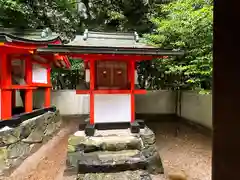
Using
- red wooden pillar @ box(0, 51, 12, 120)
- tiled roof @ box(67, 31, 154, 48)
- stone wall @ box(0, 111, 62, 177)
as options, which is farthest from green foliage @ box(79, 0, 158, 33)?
red wooden pillar @ box(0, 51, 12, 120)

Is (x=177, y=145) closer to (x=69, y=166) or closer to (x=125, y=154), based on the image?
(x=125, y=154)

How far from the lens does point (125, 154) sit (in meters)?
4.29

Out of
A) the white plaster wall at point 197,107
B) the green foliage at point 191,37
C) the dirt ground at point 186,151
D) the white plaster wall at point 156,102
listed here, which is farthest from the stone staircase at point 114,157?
the white plaster wall at point 156,102

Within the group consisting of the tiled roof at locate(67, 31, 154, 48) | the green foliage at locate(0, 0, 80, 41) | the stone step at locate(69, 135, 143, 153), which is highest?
Result: the green foliage at locate(0, 0, 80, 41)

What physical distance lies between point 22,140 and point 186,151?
12.9 feet

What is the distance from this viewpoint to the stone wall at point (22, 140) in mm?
4059

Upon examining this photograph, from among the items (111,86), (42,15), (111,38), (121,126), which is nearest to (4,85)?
(111,86)

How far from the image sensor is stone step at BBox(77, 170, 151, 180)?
379 centimetres

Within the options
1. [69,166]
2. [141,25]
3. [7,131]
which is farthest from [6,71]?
[141,25]

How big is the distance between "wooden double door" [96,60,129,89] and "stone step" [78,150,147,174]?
1.83 m

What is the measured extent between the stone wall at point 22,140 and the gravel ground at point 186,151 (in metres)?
1.21

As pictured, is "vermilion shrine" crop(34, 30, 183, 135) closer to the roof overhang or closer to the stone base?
the stone base

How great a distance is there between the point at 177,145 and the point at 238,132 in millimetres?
5466

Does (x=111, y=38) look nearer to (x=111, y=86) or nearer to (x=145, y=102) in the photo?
(x=111, y=86)
